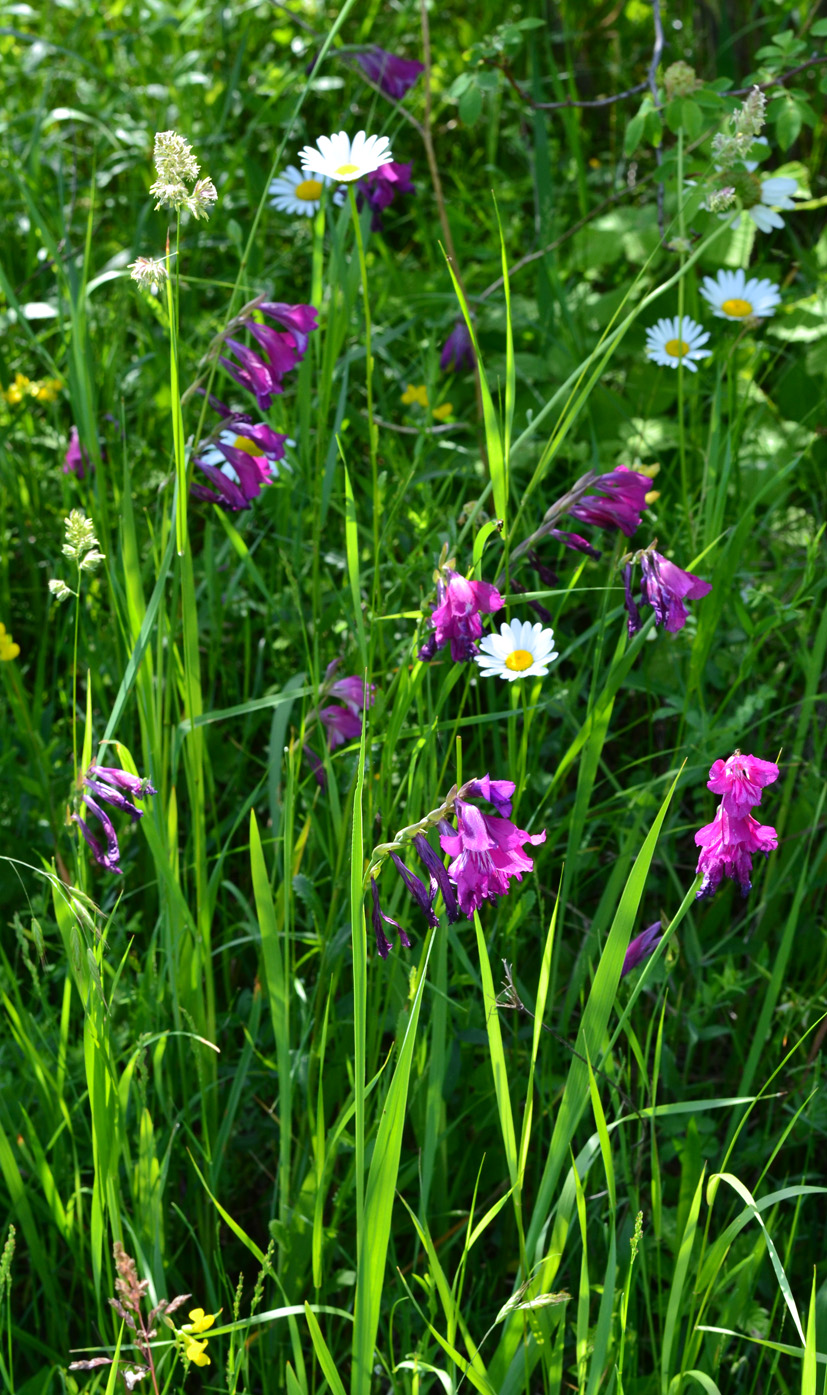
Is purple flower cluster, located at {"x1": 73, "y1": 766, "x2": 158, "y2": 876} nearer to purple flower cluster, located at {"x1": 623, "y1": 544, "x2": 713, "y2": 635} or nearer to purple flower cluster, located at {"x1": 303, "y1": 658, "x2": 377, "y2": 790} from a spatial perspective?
purple flower cluster, located at {"x1": 303, "y1": 658, "x2": 377, "y2": 790}

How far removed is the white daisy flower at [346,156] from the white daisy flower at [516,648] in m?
0.49

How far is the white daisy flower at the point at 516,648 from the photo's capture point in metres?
1.30

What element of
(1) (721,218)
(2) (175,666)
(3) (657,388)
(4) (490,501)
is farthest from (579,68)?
(2) (175,666)

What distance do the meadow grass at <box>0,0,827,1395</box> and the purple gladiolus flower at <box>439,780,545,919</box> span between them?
0.03 meters

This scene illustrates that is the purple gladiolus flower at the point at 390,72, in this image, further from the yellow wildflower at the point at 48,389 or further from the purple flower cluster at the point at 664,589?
the purple flower cluster at the point at 664,589

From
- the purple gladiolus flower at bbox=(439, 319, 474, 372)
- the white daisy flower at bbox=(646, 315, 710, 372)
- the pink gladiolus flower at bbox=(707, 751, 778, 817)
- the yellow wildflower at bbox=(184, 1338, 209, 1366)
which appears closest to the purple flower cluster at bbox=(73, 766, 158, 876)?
the yellow wildflower at bbox=(184, 1338, 209, 1366)

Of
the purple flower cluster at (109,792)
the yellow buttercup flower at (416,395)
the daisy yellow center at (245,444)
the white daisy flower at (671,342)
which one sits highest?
the white daisy flower at (671,342)

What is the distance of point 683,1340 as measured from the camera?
1239mm

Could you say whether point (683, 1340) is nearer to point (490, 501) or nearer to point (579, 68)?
point (490, 501)

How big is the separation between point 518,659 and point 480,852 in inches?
14.2

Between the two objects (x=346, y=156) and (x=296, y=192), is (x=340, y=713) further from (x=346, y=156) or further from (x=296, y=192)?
(x=296, y=192)

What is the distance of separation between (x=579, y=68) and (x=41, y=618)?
81.7 inches

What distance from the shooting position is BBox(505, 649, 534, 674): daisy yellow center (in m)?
1.32

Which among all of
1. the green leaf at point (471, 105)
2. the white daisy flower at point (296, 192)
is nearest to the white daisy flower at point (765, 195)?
the green leaf at point (471, 105)
